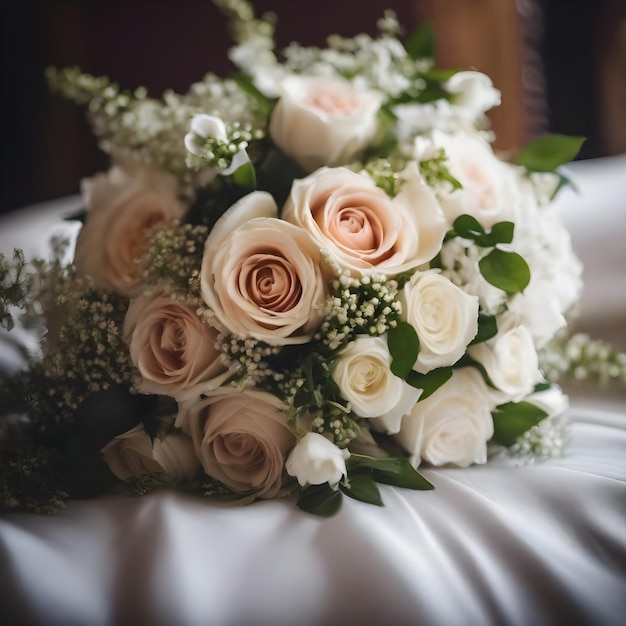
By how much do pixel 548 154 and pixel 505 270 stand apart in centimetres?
26

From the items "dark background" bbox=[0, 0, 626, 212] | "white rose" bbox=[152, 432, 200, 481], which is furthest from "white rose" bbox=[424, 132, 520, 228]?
"dark background" bbox=[0, 0, 626, 212]

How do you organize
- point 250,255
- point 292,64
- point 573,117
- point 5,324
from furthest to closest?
point 573,117, point 292,64, point 5,324, point 250,255

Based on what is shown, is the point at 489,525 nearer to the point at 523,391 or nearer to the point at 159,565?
the point at 523,391

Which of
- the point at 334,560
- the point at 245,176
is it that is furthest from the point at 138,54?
the point at 334,560

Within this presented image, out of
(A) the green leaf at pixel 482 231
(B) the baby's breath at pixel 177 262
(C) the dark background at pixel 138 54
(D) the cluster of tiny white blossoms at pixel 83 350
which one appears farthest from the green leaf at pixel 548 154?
(C) the dark background at pixel 138 54

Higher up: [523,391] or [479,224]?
[479,224]

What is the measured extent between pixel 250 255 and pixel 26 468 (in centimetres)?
32

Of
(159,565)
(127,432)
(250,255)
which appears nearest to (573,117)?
(250,255)

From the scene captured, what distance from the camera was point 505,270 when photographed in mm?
695

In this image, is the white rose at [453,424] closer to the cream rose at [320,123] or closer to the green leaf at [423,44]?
the cream rose at [320,123]

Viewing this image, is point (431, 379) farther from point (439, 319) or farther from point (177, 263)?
point (177, 263)

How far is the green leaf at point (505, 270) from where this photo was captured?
0.69 metres

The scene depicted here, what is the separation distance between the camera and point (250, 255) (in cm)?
62

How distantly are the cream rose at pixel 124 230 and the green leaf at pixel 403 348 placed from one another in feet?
1.04
